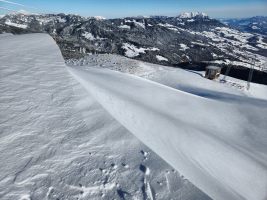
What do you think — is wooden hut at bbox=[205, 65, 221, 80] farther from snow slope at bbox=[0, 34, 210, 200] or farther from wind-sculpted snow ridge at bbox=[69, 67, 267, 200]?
snow slope at bbox=[0, 34, 210, 200]

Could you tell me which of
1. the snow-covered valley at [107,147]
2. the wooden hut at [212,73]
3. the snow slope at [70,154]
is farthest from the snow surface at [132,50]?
the snow slope at [70,154]

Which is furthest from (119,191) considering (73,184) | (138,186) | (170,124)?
(170,124)

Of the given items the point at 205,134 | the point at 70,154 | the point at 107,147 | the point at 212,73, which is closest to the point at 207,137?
the point at 205,134

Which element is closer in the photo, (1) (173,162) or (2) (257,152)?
(1) (173,162)

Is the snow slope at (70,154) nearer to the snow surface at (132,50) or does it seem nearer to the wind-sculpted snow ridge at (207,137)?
the wind-sculpted snow ridge at (207,137)

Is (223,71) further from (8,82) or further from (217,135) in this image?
(8,82)

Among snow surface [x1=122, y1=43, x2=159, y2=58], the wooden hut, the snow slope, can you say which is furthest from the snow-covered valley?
snow surface [x1=122, y1=43, x2=159, y2=58]
